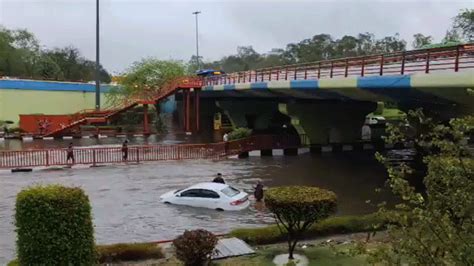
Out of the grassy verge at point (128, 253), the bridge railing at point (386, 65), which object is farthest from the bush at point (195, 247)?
the bridge railing at point (386, 65)

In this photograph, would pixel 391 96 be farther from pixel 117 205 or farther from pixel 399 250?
pixel 399 250

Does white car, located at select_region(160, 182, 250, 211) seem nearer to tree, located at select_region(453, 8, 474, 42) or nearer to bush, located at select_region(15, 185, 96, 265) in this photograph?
bush, located at select_region(15, 185, 96, 265)

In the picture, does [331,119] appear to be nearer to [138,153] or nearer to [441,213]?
[138,153]

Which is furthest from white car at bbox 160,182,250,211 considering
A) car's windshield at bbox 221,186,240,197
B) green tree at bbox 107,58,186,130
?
green tree at bbox 107,58,186,130

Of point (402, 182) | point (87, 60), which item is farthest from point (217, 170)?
point (87, 60)

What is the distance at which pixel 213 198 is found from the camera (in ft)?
73.3

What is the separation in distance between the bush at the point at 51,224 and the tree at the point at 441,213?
6.97 meters

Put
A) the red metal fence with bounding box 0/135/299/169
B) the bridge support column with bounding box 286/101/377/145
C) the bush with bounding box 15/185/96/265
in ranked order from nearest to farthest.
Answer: the bush with bounding box 15/185/96/265 < the red metal fence with bounding box 0/135/299/169 < the bridge support column with bounding box 286/101/377/145

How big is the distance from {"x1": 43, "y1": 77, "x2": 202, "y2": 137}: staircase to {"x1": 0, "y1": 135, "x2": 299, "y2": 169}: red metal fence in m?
18.9

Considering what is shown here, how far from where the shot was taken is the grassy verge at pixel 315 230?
16391 millimetres

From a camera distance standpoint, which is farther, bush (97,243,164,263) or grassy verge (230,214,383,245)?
grassy verge (230,214,383,245)

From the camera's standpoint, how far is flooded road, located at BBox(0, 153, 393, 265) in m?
19.8

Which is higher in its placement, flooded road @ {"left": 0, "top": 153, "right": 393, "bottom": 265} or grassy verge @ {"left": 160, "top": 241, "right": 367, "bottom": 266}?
grassy verge @ {"left": 160, "top": 241, "right": 367, "bottom": 266}

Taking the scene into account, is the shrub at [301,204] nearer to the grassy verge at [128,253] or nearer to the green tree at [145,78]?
the grassy verge at [128,253]
